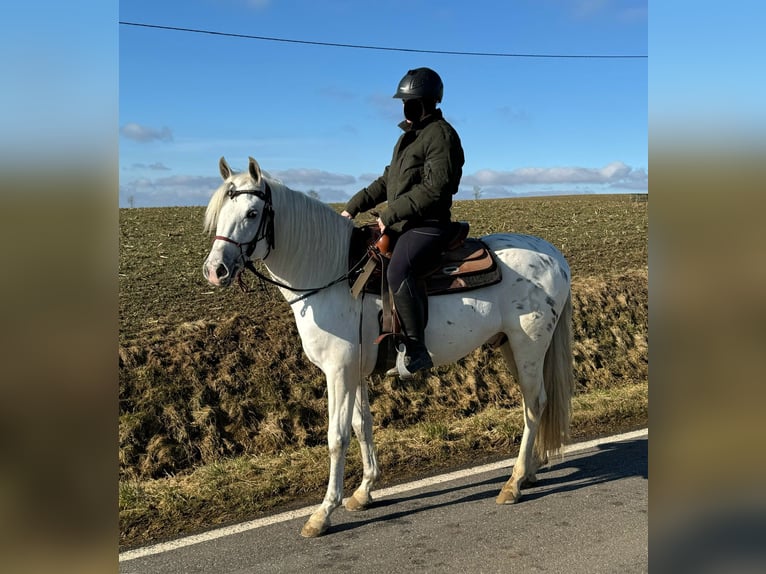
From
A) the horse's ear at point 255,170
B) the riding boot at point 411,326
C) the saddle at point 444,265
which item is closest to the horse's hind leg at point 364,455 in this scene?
the riding boot at point 411,326

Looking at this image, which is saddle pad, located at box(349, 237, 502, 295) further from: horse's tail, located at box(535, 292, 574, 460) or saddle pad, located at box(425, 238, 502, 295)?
horse's tail, located at box(535, 292, 574, 460)

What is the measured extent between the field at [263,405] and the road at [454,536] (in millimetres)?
345

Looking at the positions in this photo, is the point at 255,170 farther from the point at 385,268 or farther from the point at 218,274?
the point at 385,268

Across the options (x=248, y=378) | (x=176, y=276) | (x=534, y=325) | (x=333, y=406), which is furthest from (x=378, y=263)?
(x=176, y=276)

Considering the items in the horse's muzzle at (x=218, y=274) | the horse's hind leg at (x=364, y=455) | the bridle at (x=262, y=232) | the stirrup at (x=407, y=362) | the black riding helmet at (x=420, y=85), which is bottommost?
the horse's hind leg at (x=364, y=455)

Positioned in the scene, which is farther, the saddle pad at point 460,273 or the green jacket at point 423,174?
the saddle pad at point 460,273

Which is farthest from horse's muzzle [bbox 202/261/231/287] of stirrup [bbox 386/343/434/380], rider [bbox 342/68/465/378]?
stirrup [bbox 386/343/434/380]

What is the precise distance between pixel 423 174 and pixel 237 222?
4.72ft

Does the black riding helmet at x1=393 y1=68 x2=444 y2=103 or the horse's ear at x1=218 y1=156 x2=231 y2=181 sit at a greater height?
the black riding helmet at x1=393 y1=68 x2=444 y2=103

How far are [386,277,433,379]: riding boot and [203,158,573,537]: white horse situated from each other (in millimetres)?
151

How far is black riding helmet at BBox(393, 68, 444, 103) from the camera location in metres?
4.86

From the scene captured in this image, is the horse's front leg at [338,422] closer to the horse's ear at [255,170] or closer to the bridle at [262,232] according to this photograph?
the bridle at [262,232]

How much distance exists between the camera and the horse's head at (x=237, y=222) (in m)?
4.29
